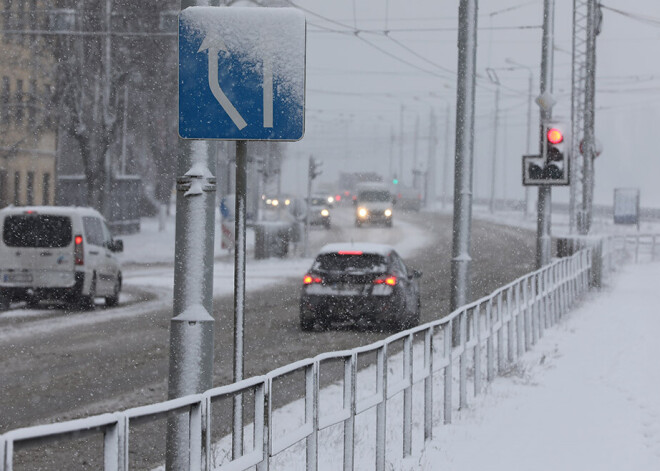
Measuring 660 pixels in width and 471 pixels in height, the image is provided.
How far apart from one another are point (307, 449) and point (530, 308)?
10.6 meters

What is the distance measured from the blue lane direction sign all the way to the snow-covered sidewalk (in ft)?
10.2

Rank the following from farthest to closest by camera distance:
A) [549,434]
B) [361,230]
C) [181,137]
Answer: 1. [361,230]
2. [549,434]
3. [181,137]

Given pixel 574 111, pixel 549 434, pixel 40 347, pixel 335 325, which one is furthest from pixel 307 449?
pixel 574 111

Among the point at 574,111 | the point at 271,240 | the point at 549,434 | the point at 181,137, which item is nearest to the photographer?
the point at 181,137

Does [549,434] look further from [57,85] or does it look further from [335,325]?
[57,85]

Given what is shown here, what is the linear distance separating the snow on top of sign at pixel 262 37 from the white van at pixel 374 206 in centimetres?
6334

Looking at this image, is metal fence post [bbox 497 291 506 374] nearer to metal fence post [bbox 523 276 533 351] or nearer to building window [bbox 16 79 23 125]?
metal fence post [bbox 523 276 533 351]

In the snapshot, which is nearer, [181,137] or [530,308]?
[181,137]

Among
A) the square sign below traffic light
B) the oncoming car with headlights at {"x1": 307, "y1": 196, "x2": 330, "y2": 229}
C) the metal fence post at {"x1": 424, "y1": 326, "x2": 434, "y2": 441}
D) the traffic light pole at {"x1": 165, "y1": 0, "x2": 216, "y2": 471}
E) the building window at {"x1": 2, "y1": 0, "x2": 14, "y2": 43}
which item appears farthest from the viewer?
the oncoming car with headlights at {"x1": 307, "y1": 196, "x2": 330, "y2": 229}

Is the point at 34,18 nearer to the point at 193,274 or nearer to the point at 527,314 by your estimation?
the point at 527,314

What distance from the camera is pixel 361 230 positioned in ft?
213

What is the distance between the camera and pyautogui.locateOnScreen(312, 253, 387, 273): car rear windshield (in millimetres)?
18000

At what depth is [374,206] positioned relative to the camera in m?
69.4

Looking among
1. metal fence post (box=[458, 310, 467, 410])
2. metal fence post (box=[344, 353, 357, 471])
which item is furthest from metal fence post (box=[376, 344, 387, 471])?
metal fence post (box=[458, 310, 467, 410])
